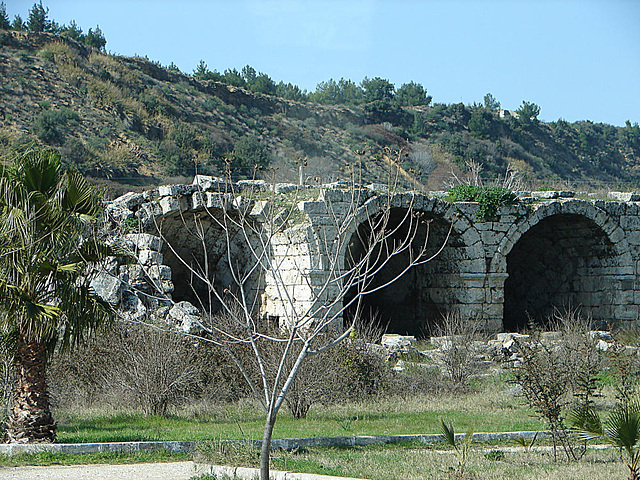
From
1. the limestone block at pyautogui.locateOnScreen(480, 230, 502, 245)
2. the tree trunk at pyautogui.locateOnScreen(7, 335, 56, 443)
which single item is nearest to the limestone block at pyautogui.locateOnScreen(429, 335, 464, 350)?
the limestone block at pyautogui.locateOnScreen(480, 230, 502, 245)

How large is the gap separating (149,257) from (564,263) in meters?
12.2

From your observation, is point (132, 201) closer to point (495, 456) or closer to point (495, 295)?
point (495, 295)

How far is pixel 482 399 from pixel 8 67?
96.6ft

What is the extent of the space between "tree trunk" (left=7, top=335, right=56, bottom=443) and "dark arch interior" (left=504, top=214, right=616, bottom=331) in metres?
14.7

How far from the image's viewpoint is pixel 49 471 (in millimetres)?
6957

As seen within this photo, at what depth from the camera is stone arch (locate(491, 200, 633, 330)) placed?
1947 cm

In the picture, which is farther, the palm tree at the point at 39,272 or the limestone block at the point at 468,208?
the limestone block at the point at 468,208

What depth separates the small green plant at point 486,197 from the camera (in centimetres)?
1873

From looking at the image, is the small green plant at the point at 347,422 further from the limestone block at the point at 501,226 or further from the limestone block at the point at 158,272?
the limestone block at the point at 501,226

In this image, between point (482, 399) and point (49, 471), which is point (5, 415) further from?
point (482, 399)

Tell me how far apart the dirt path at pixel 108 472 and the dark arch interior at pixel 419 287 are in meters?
10.8

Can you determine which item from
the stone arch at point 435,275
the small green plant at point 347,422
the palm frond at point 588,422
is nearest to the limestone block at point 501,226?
the stone arch at point 435,275

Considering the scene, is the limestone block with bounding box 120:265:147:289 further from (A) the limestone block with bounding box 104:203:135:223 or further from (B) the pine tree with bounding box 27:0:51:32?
(B) the pine tree with bounding box 27:0:51:32

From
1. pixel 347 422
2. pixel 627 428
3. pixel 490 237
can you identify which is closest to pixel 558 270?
pixel 490 237
